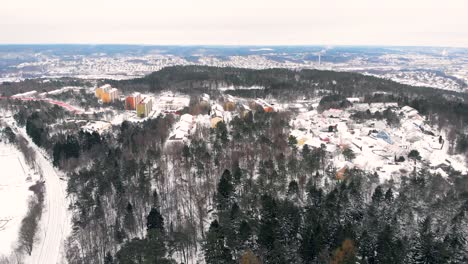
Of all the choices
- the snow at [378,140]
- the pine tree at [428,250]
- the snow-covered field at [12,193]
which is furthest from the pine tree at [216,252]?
the snow-covered field at [12,193]

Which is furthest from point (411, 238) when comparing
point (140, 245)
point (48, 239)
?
point (48, 239)

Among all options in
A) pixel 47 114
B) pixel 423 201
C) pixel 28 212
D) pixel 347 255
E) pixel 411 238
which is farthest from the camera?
pixel 47 114

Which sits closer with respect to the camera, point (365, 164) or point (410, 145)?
point (365, 164)

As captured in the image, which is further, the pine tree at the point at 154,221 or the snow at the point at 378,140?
the snow at the point at 378,140

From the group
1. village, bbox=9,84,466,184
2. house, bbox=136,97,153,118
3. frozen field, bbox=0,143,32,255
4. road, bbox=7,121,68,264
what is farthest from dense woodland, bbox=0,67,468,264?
house, bbox=136,97,153,118

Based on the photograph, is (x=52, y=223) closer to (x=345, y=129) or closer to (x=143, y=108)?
(x=143, y=108)

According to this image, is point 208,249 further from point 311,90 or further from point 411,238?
point 311,90

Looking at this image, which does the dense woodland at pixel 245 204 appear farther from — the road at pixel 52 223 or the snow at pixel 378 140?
the snow at pixel 378 140
